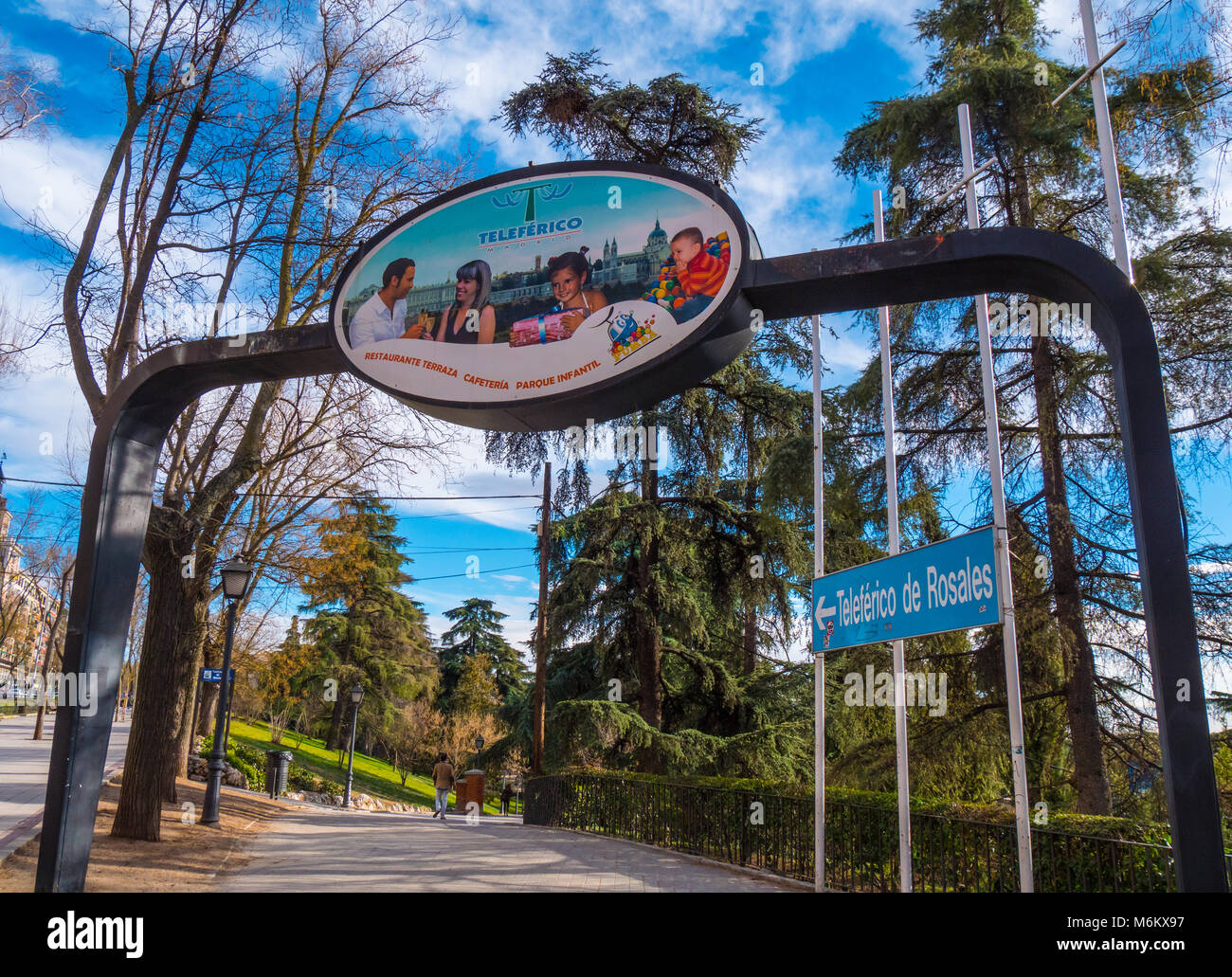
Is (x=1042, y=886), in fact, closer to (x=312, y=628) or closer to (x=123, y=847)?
(x=123, y=847)

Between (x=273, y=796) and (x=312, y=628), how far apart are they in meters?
20.8

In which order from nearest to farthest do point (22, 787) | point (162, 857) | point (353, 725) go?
point (162, 857) < point (22, 787) < point (353, 725)

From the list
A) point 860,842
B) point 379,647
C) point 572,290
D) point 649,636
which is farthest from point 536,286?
point 379,647

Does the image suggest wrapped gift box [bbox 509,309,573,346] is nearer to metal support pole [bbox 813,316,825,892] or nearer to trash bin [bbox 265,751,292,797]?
metal support pole [bbox 813,316,825,892]

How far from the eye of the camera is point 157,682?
10.3 meters

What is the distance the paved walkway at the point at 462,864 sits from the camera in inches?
349

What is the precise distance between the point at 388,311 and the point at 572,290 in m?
1.36

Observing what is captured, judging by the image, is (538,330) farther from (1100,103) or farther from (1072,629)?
(1072,629)

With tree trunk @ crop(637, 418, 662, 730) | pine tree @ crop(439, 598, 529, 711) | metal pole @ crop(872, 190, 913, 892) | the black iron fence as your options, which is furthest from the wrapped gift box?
pine tree @ crop(439, 598, 529, 711)

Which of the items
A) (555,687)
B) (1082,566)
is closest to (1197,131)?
(1082,566)

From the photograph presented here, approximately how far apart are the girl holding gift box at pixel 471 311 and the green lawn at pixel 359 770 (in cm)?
3014

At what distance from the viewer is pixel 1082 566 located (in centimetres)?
1055

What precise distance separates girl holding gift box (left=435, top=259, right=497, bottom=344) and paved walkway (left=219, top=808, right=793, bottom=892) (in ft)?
18.9

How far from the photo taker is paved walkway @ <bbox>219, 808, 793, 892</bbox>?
8.86 metres
